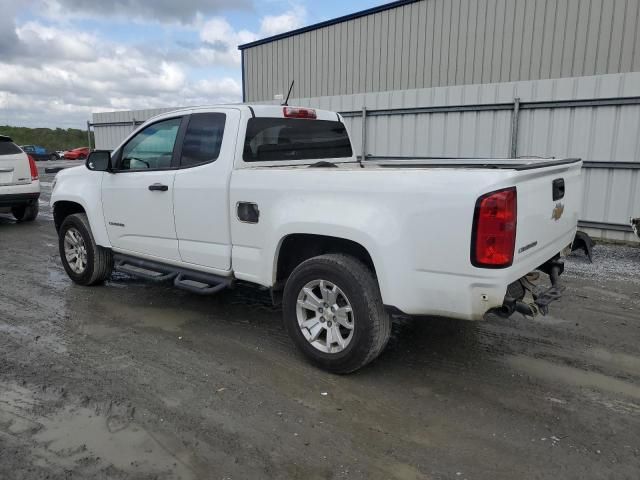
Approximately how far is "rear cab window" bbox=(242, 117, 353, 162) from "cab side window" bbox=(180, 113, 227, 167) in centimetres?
27

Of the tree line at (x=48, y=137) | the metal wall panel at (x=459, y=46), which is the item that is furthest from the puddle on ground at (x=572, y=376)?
the tree line at (x=48, y=137)

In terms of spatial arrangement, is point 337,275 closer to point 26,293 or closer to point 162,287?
point 162,287

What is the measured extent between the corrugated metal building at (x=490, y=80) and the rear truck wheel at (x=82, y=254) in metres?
6.27

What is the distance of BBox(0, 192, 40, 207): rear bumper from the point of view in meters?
10.2

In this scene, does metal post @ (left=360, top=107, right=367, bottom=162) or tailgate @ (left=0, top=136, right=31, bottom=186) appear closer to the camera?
tailgate @ (left=0, top=136, right=31, bottom=186)

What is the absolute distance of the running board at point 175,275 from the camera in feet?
14.8

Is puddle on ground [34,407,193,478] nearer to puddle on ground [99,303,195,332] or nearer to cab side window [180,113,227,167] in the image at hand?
puddle on ground [99,303,195,332]

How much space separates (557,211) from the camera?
3.72 metres

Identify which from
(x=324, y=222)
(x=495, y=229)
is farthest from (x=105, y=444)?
(x=495, y=229)

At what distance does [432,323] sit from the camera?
15.7 feet

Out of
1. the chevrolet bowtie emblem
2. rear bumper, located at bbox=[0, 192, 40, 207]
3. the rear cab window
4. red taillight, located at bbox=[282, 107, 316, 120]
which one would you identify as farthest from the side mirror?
rear bumper, located at bbox=[0, 192, 40, 207]

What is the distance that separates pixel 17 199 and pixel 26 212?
588 millimetres

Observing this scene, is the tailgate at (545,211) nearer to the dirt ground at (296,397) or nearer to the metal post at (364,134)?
the dirt ground at (296,397)

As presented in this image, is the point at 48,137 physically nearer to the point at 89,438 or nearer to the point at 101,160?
the point at 101,160
